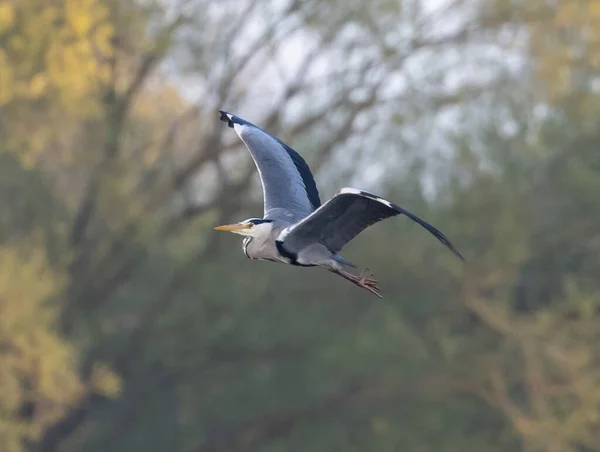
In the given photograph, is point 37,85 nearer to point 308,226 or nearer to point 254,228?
point 254,228

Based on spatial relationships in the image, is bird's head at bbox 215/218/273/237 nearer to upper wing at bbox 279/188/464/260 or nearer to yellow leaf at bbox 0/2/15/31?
upper wing at bbox 279/188/464/260

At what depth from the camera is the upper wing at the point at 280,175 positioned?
873cm

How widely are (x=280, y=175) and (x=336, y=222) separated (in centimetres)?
152

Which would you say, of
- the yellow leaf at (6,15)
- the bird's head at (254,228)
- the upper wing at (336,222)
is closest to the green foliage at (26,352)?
the yellow leaf at (6,15)

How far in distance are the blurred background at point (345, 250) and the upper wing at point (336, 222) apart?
33.4 feet

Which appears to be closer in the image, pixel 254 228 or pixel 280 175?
pixel 254 228

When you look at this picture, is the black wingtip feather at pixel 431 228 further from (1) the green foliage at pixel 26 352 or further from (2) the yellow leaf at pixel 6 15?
(1) the green foliage at pixel 26 352

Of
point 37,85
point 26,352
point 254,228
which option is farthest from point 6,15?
point 254,228

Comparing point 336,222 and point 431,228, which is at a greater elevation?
point 336,222

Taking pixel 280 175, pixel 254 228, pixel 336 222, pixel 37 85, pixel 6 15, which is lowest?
pixel 336 222

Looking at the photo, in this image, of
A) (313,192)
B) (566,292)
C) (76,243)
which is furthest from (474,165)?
(313,192)

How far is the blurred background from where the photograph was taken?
61.3 feet

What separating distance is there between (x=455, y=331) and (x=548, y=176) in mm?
2945

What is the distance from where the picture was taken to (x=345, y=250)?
19.6 metres
